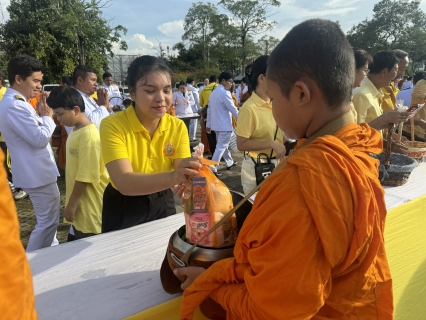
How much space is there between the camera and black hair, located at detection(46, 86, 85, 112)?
2668 millimetres

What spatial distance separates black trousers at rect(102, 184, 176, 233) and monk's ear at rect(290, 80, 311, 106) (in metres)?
1.29

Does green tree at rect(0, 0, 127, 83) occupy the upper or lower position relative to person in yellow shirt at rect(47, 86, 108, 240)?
upper

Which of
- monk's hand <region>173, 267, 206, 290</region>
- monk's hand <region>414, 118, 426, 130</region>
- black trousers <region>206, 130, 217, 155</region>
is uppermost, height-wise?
monk's hand <region>414, 118, 426, 130</region>

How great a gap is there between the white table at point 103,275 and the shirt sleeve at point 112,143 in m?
0.44

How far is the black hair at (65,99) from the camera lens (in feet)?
8.75

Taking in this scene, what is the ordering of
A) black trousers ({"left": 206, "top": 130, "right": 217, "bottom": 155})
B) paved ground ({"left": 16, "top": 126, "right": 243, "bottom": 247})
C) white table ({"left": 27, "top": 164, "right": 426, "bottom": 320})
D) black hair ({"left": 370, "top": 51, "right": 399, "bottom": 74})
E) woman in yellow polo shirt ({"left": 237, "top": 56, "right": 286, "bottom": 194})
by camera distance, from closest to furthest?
white table ({"left": 27, "top": 164, "right": 426, "bottom": 320}) < woman in yellow polo shirt ({"left": 237, "top": 56, "right": 286, "bottom": 194}) < black hair ({"left": 370, "top": 51, "right": 399, "bottom": 74}) < paved ground ({"left": 16, "top": 126, "right": 243, "bottom": 247}) < black trousers ({"left": 206, "top": 130, "right": 217, "bottom": 155})

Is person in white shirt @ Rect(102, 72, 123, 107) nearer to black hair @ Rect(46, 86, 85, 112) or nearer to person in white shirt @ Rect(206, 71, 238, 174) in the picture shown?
person in white shirt @ Rect(206, 71, 238, 174)

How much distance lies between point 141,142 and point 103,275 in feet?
2.68

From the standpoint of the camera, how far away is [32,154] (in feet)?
9.95

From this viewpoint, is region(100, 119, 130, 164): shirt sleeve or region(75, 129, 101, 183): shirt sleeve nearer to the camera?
region(100, 119, 130, 164): shirt sleeve

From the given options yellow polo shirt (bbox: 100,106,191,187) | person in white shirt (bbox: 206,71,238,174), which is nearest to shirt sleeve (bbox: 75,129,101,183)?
yellow polo shirt (bbox: 100,106,191,187)

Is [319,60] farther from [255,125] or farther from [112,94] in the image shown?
[112,94]

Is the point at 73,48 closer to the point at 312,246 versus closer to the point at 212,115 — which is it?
the point at 212,115

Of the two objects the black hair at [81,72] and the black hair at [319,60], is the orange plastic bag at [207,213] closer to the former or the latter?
the black hair at [319,60]
